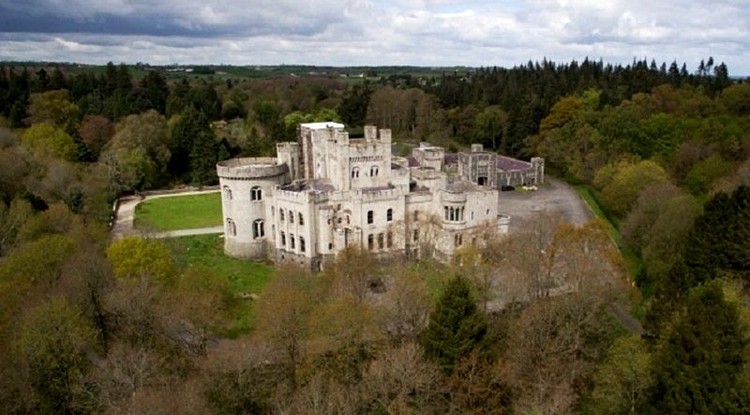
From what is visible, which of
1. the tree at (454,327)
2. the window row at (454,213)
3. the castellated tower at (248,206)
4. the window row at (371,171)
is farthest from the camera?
the castellated tower at (248,206)

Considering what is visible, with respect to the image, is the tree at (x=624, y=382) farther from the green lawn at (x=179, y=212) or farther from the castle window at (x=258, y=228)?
the green lawn at (x=179, y=212)

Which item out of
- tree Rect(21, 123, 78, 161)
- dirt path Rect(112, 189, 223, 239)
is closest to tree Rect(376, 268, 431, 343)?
dirt path Rect(112, 189, 223, 239)

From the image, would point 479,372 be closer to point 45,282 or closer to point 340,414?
point 340,414

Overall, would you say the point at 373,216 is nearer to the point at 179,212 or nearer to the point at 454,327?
the point at 454,327

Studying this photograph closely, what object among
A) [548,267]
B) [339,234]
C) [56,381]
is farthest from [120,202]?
[548,267]

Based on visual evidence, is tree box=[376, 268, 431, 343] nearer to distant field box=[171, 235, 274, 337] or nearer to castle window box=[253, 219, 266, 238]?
distant field box=[171, 235, 274, 337]

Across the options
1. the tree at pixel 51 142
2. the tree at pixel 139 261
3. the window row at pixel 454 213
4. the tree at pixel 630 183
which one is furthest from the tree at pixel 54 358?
the tree at pixel 51 142

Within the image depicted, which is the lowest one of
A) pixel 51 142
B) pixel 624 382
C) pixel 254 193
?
pixel 624 382

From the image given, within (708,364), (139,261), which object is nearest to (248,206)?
(139,261)
